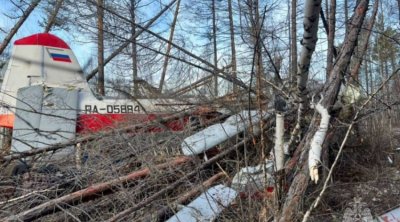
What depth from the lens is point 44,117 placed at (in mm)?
6664

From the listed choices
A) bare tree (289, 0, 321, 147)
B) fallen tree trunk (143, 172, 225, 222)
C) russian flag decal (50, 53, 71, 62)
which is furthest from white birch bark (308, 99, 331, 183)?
russian flag decal (50, 53, 71, 62)

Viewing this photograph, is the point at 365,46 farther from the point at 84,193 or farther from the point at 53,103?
the point at 53,103

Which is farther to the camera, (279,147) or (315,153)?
(279,147)

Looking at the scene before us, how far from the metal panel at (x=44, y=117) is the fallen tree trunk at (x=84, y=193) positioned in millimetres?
1573

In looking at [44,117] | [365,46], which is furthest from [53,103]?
[365,46]

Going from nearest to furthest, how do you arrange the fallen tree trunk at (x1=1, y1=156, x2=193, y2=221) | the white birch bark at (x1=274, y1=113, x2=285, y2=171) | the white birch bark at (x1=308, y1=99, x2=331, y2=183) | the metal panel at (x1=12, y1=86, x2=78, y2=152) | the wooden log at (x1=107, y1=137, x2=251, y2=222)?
the white birch bark at (x1=308, y1=99, x2=331, y2=183) → the white birch bark at (x1=274, y1=113, x2=285, y2=171) → the wooden log at (x1=107, y1=137, x2=251, y2=222) → the fallen tree trunk at (x1=1, y1=156, x2=193, y2=221) → the metal panel at (x1=12, y1=86, x2=78, y2=152)

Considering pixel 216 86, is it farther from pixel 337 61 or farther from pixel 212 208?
pixel 212 208

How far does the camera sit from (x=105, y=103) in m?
7.20

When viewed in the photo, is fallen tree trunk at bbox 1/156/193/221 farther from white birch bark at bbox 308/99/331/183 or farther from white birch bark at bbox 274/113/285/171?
white birch bark at bbox 308/99/331/183

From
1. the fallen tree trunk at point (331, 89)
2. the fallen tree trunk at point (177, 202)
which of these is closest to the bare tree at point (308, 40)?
the fallen tree trunk at point (331, 89)

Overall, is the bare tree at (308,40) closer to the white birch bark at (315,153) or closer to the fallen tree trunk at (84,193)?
the white birch bark at (315,153)

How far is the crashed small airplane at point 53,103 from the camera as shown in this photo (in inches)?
242

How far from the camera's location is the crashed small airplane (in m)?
6.14

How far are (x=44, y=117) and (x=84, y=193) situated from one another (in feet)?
8.62
